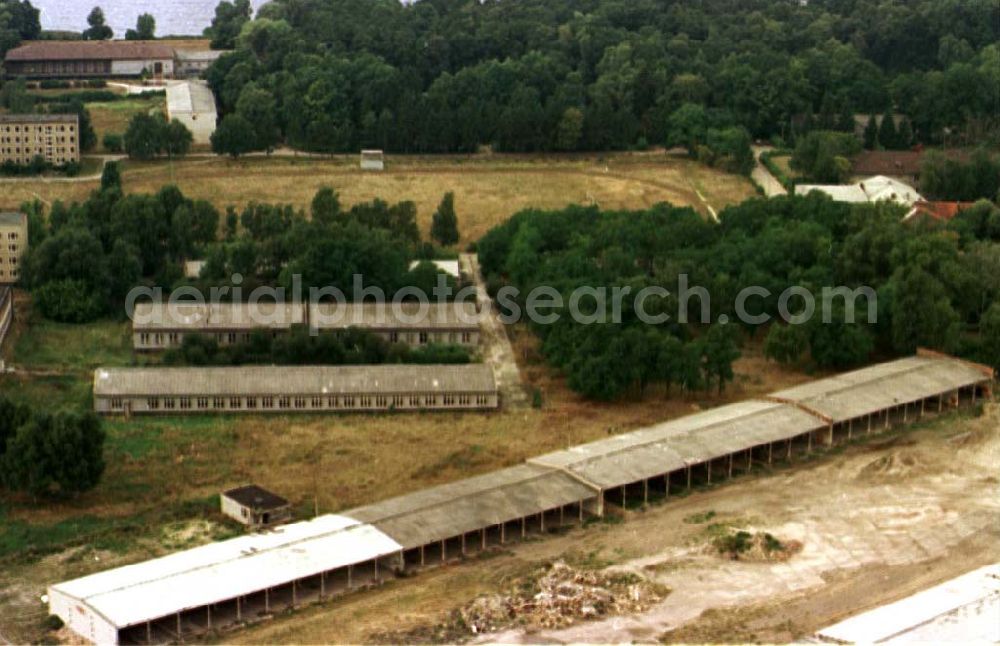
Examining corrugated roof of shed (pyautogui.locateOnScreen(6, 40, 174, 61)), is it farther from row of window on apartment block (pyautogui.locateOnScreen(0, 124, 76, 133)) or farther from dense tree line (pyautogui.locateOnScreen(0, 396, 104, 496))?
dense tree line (pyautogui.locateOnScreen(0, 396, 104, 496))

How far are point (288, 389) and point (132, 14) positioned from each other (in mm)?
75912

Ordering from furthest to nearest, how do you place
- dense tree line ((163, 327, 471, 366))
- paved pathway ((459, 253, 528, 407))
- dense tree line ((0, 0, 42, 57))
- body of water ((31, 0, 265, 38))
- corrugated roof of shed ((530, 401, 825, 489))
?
body of water ((31, 0, 265, 38)) < dense tree line ((0, 0, 42, 57)) < dense tree line ((163, 327, 471, 366)) < paved pathway ((459, 253, 528, 407)) < corrugated roof of shed ((530, 401, 825, 489))

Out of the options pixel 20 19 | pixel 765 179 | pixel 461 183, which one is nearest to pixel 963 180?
pixel 765 179

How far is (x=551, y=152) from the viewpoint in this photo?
6931 centimetres

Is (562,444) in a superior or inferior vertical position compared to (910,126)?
inferior

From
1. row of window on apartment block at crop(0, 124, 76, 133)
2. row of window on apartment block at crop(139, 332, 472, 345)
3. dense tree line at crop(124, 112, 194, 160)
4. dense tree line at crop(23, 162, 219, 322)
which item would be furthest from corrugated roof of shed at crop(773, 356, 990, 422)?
row of window on apartment block at crop(0, 124, 76, 133)

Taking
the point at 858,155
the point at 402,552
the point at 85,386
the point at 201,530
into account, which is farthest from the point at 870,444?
the point at 858,155

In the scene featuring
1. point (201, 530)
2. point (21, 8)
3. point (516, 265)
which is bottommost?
point (201, 530)

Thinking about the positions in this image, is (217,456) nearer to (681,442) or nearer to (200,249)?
(681,442)

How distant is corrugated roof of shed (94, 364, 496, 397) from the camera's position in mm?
39719

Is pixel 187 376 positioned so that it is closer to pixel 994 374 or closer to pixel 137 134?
pixel 994 374

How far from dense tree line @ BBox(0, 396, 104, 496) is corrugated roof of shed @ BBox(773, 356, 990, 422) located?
15442 millimetres

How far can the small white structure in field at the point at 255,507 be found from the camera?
109 ft

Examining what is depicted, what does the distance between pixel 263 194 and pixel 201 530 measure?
97.6 ft
